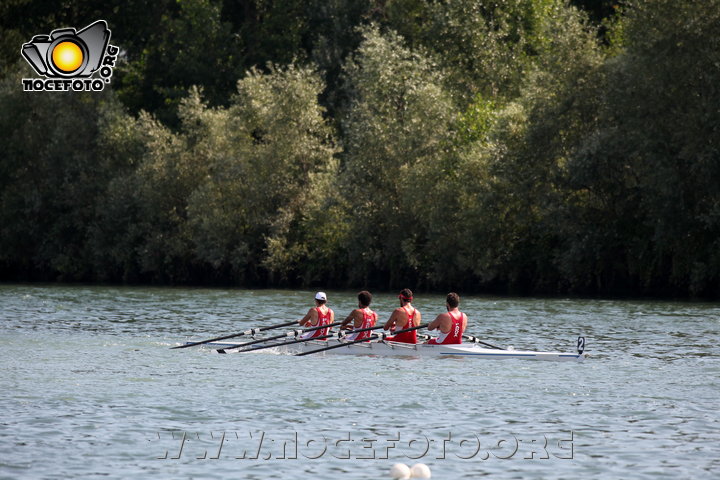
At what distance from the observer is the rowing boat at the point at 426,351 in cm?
2350

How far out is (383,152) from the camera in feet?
179

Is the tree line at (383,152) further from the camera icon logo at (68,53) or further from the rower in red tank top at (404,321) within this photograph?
the rower in red tank top at (404,321)

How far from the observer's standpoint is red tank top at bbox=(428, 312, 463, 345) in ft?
78.2

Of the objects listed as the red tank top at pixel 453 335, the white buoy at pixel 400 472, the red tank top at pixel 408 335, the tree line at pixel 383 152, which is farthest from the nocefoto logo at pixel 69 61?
the white buoy at pixel 400 472

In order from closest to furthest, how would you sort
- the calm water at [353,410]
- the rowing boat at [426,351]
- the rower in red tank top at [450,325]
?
the calm water at [353,410], the rowing boat at [426,351], the rower in red tank top at [450,325]

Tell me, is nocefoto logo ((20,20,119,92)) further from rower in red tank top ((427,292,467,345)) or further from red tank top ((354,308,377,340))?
rower in red tank top ((427,292,467,345))

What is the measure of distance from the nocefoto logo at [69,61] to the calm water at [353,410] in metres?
30.2

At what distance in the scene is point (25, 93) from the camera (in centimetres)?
6631

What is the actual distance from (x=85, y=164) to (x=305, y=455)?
54.1m

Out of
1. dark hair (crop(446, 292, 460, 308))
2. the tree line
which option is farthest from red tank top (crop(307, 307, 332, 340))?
the tree line

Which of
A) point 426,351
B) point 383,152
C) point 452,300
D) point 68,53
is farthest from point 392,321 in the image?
point 68,53

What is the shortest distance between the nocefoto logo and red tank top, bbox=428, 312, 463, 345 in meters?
38.9

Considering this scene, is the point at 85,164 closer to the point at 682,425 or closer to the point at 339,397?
the point at 339,397

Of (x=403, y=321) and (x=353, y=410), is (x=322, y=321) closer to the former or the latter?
(x=403, y=321)
